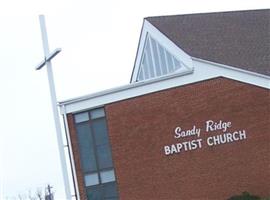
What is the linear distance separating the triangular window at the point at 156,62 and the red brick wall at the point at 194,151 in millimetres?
2130

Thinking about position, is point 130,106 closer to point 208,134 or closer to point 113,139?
point 113,139

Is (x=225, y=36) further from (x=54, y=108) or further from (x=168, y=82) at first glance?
(x=54, y=108)

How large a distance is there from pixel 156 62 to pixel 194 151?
5909 millimetres

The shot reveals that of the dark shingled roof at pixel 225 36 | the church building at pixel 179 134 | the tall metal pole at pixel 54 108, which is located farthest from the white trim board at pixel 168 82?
the tall metal pole at pixel 54 108

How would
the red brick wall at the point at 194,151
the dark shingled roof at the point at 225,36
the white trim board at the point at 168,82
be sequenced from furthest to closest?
the dark shingled roof at the point at 225,36 → the white trim board at the point at 168,82 → the red brick wall at the point at 194,151

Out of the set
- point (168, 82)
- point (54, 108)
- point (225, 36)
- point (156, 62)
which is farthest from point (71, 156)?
point (54, 108)

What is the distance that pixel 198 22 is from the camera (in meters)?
28.8

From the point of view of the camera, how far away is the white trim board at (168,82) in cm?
2303

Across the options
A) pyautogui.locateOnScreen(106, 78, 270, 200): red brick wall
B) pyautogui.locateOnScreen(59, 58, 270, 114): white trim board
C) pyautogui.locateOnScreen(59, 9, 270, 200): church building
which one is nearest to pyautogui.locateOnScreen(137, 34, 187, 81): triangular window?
pyautogui.locateOnScreen(59, 9, 270, 200): church building

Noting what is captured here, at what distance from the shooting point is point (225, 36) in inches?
1087

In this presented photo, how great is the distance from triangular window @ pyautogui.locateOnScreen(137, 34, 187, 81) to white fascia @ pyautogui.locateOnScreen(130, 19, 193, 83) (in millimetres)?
163

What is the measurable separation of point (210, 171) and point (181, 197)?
1.42 metres

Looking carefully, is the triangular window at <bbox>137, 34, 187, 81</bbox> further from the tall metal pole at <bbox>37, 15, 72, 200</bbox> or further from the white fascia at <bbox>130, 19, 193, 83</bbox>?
the tall metal pole at <bbox>37, 15, 72, 200</bbox>

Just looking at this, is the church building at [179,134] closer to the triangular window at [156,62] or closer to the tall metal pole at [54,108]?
the triangular window at [156,62]
